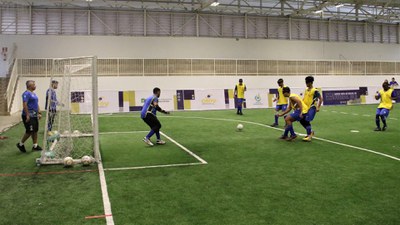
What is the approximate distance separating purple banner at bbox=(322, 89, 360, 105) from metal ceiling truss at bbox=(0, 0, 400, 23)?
703cm

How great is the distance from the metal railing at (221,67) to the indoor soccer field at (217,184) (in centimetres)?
1877

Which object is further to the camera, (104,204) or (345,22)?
(345,22)

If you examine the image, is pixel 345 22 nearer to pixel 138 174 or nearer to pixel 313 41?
pixel 313 41

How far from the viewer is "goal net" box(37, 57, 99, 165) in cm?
976

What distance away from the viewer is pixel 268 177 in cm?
816

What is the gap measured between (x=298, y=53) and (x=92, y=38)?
64.0 ft

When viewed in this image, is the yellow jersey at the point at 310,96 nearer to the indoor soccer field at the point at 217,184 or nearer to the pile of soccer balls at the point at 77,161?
the indoor soccer field at the point at 217,184

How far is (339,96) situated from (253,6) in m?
11.2

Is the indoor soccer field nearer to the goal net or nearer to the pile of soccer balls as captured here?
the pile of soccer balls

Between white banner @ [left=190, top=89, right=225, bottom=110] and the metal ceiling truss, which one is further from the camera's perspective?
the metal ceiling truss

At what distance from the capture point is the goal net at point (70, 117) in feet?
32.0

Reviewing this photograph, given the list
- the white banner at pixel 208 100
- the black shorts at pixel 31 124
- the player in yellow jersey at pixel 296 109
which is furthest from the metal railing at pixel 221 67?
the player in yellow jersey at pixel 296 109

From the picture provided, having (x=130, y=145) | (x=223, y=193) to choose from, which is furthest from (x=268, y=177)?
(x=130, y=145)

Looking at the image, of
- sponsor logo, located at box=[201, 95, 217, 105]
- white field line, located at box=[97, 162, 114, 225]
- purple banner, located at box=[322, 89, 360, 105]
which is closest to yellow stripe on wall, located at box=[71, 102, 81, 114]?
white field line, located at box=[97, 162, 114, 225]
